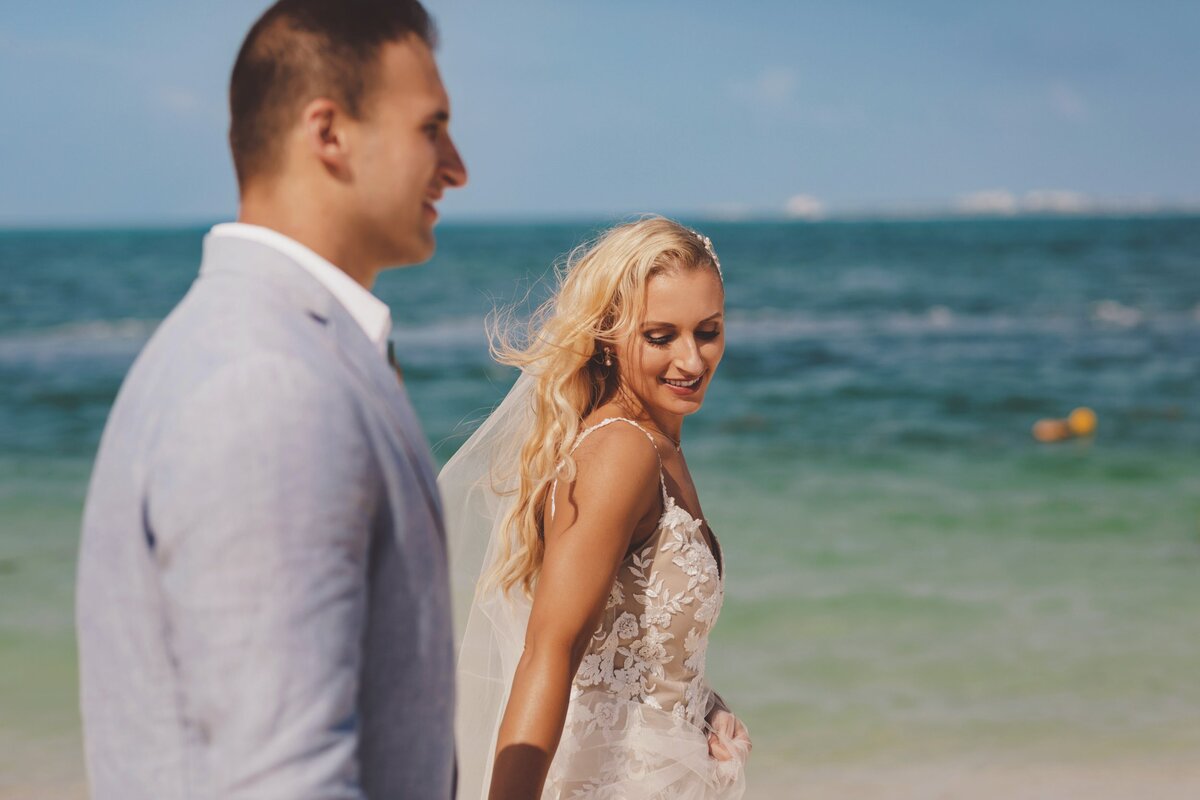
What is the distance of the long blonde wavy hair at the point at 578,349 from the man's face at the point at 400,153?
1214 millimetres

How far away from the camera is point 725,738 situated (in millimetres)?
2564

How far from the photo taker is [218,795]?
1.08m

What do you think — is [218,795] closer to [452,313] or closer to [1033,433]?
[1033,433]

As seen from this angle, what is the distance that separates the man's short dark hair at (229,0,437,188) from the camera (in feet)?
4.09

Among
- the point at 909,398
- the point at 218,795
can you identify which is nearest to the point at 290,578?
the point at 218,795

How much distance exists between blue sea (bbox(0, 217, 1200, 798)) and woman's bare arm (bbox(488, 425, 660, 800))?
83 cm

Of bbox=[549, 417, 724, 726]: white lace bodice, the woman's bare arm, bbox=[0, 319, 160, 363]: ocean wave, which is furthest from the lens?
bbox=[0, 319, 160, 363]: ocean wave

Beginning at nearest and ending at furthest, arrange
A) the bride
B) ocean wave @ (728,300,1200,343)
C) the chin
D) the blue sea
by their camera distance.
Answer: the chin
the bride
the blue sea
ocean wave @ (728,300,1200,343)

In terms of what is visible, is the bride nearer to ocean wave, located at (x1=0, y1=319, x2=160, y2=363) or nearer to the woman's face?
the woman's face

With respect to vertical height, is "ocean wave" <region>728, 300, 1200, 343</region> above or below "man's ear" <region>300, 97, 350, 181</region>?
above

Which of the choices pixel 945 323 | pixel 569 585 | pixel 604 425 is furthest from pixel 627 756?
pixel 945 323

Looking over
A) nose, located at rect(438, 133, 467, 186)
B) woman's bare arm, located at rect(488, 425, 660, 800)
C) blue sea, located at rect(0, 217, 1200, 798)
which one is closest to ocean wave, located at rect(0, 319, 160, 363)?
blue sea, located at rect(0, 217, 1200, 798)

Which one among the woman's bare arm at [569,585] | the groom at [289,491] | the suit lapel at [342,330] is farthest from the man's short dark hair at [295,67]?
the woman's bare arm at [569,585]

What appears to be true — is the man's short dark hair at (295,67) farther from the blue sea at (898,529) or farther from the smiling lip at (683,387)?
the blue sea at (898,529)
